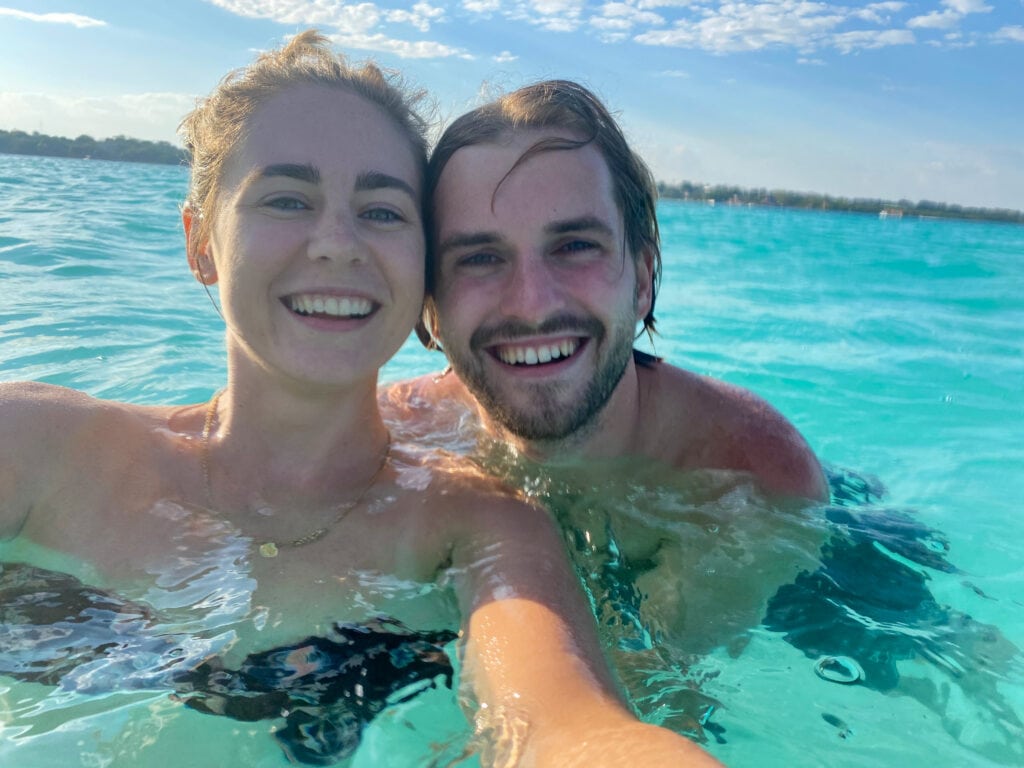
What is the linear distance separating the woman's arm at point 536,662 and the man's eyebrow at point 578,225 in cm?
96

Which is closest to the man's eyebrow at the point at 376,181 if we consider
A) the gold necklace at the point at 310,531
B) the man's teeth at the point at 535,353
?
the man's teeth at the point at 535,353

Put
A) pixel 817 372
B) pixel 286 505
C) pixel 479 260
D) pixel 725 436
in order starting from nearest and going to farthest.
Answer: pixel 286 505
pixel 479 260
pixel 725 436
pixel 817 372

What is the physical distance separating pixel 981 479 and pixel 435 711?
4.87m

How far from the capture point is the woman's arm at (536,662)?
5.15 ft

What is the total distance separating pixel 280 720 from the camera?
6.63ft

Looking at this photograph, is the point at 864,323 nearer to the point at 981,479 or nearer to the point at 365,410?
the point at 981,479

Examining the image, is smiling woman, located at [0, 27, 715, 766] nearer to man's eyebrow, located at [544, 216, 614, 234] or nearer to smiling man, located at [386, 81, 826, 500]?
smiling man, located at [386, 81, 826, 500]

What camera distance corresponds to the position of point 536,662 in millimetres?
1858

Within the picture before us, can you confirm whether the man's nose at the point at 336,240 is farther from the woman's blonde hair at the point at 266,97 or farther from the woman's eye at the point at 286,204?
the woman's blonde hair at the point at 266,97

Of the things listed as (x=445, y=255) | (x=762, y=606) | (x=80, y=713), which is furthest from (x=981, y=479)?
→ (x=80, y=713)

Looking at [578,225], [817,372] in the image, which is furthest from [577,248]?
[817,372]

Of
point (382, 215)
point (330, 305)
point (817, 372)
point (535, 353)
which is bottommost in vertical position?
point (817, 372)

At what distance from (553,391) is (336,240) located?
103 centimetres

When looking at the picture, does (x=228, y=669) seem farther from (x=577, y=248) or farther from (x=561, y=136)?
(x=561, y=136)
